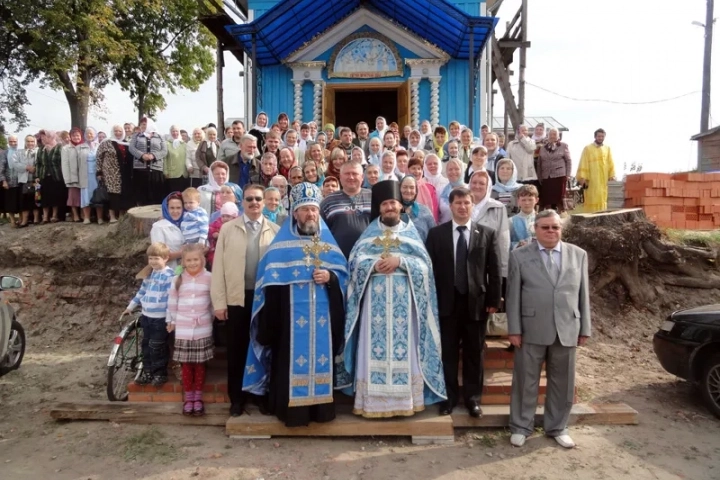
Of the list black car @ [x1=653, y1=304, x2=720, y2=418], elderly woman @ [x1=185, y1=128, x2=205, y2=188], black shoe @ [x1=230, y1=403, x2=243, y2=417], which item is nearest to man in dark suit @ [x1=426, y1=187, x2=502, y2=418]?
black shoe @ [x1=230, y1=403, x2=243, y2=417]

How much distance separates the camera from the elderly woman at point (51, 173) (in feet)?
30.0

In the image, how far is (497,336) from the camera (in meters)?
5.55

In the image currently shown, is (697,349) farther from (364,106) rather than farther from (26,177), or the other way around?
(364,106)

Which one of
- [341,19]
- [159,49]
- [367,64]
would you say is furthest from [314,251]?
[159,49]

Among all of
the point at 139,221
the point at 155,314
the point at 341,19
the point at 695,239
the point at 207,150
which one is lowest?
the point at 155,314

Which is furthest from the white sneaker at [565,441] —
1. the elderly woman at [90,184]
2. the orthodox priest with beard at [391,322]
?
the elderly woman at [90,184]

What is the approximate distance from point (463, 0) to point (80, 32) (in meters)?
13.3

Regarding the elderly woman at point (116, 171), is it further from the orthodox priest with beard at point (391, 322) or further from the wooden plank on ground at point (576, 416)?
the wooden plank on ground at point (576, 416)

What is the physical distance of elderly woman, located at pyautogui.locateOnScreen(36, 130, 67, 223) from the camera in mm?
9133

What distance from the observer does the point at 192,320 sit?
4.56 metres

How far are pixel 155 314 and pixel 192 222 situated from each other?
939 millimetres

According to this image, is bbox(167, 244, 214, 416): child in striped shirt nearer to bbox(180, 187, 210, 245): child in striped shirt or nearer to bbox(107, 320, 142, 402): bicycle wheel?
bbox(180, 187, 210, 245): child in striped shirt

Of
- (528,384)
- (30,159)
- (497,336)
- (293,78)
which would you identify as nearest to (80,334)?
(30,159)

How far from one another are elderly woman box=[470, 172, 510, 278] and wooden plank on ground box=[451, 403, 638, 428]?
1207 millimetres
